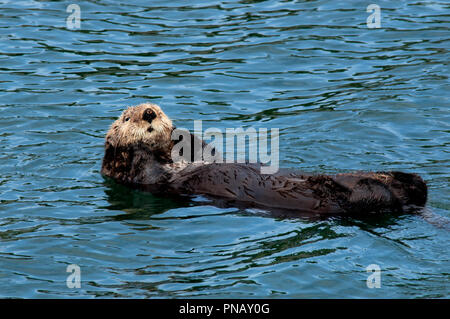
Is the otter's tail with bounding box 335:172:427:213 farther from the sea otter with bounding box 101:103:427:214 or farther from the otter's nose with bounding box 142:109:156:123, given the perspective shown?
the otter's nose with bounding box 142:109:156:123

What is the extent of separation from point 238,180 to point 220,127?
7.59ft

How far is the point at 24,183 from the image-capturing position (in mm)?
7617

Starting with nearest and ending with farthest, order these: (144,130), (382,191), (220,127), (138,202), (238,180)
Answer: (382,191), (238,180), (138,202), (144,130), (220,127)

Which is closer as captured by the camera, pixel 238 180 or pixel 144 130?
pixel 238 180

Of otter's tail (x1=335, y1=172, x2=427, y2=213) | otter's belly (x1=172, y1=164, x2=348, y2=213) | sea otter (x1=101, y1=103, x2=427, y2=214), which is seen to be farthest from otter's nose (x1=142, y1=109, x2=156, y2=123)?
otter's tail (x1=335, y1=172, x2=427, y2=213)

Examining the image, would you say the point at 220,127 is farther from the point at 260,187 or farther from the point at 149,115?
the point at 260,187

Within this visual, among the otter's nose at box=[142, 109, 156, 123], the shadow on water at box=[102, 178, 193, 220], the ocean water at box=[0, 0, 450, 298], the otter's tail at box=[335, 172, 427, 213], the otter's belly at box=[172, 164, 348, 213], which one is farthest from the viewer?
the otter's nose at box=[142, 109, 156, 123]

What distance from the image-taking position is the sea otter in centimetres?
632

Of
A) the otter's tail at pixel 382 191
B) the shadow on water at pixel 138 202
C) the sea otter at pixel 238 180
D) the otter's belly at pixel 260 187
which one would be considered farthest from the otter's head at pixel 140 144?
the otter's tail at pixel 382 191

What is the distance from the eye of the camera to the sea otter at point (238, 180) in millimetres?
6320

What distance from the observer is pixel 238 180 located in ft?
22.4

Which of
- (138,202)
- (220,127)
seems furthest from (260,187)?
(220,127)

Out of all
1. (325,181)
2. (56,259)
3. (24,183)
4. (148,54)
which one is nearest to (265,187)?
(325,181)

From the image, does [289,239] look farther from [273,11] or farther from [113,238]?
[273,11]
